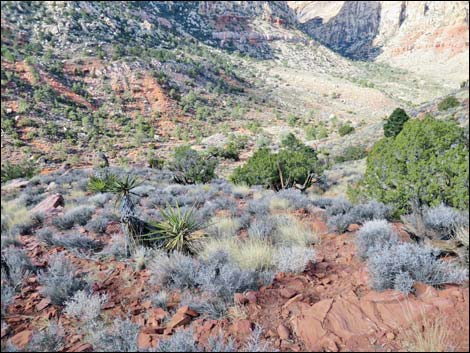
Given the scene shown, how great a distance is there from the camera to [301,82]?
59.0m

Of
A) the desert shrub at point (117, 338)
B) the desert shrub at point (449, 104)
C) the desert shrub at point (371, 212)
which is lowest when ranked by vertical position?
the desert shrub at point (117, 338)

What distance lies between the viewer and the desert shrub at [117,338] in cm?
278

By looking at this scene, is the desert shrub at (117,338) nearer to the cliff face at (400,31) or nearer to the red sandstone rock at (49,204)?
the red sandstone rock at (49,204)

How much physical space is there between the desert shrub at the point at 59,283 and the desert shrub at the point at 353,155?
22318mm

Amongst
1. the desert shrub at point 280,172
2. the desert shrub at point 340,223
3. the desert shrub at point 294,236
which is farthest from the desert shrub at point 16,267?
the desert shrub at point 280,172

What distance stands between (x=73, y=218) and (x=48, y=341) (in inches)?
170

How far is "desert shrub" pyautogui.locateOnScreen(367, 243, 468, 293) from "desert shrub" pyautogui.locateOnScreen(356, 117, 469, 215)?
202 centimetres

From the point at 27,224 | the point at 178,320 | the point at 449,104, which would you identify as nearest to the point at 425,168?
the point at 178,320

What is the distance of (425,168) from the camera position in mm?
5223

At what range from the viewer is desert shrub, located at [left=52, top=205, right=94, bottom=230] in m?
6.58

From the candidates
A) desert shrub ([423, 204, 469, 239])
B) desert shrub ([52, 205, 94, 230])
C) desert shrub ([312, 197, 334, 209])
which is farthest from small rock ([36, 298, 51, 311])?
desert shrub ([312, 197, 334, 209])

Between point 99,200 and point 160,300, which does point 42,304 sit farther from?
point 99,200

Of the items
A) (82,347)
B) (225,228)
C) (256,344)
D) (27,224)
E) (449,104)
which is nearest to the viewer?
(256,344)

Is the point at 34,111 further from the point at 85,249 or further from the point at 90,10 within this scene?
the point at 90,10
